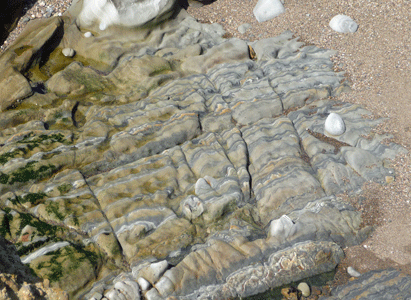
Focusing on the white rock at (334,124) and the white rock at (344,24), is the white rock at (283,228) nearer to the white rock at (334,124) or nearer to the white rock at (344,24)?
the white rock at (334,124)

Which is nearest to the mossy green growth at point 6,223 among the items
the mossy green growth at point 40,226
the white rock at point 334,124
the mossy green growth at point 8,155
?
the mossy green growth at point 40,226

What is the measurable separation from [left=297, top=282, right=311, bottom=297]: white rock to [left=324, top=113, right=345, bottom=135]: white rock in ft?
8.83

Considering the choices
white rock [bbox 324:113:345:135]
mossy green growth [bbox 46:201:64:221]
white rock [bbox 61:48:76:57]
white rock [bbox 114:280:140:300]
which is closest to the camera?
white rock [bbox 114:280:140:300]

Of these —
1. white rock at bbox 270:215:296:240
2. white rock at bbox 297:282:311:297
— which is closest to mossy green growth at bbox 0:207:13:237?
white rock at bbox 270:215:296:240

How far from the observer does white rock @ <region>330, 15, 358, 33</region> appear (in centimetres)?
791

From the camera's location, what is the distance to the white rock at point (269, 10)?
29.7 ft

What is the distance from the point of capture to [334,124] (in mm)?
6145

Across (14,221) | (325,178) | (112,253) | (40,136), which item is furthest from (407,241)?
(40,136)

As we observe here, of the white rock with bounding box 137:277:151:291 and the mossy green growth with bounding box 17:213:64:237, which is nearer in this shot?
the white rock with bounding box 137:277:151:291

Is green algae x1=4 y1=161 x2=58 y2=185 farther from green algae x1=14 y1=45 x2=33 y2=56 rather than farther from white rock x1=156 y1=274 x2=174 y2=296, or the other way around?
green algae x1=14 y1=45 x2=33 y2=56

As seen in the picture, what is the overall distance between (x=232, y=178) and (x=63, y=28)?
19.8 ft

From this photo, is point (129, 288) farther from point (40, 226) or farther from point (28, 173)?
point (28, 173)

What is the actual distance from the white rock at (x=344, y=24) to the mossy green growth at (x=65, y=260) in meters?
6.85

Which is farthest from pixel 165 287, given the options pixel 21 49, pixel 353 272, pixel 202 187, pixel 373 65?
pixel 21 49
